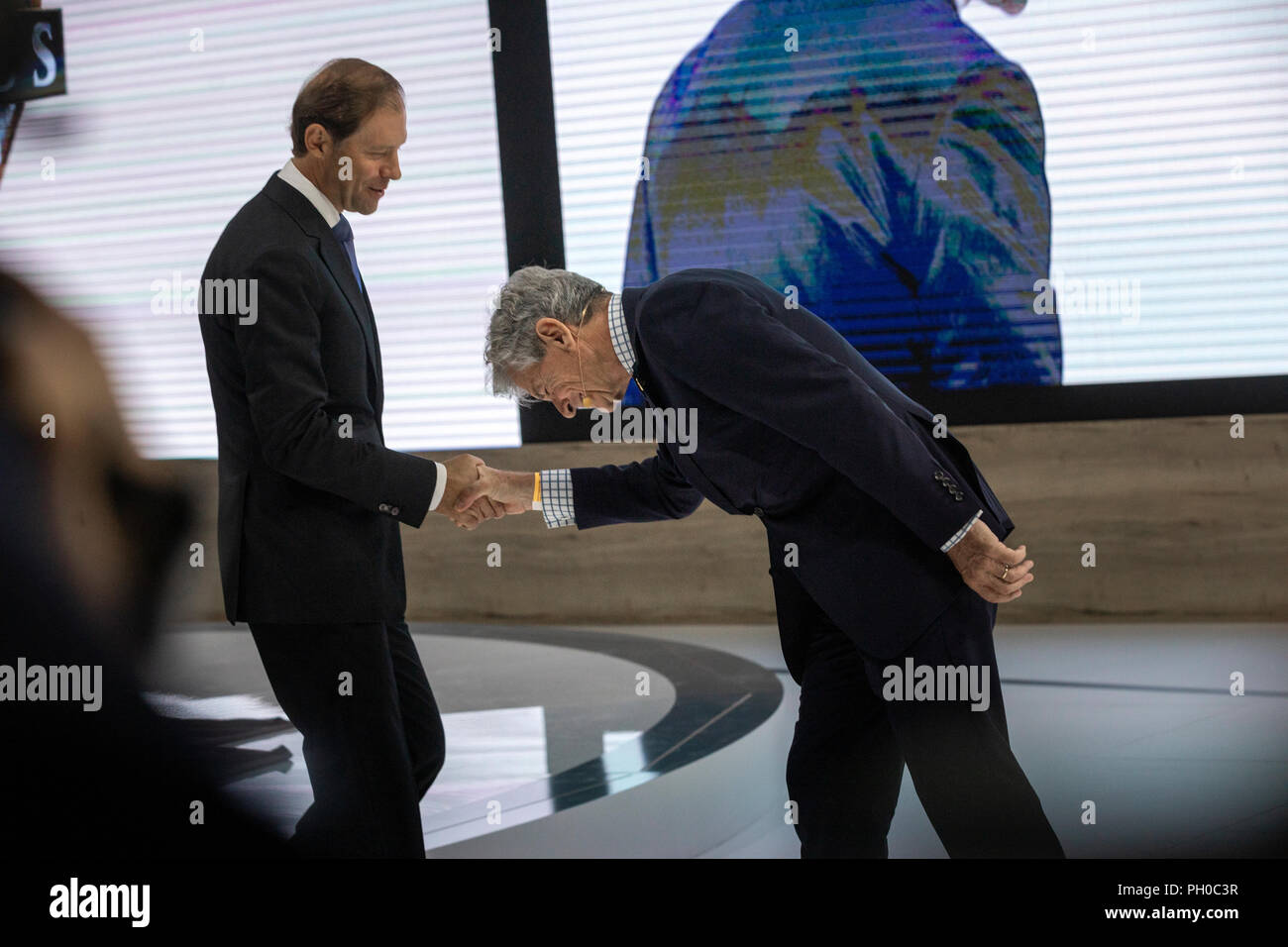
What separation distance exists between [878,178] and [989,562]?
419 cm

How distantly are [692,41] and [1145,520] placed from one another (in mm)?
2923

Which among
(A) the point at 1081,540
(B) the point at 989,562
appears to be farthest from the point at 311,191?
(A) the point at 1081,540

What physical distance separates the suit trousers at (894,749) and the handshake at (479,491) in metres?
0.50

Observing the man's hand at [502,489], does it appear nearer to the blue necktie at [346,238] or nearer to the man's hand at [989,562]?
the blue necktie at [346,238]

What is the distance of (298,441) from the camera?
1658 mm

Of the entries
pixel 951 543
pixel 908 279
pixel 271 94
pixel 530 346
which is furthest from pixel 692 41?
pixel 951 543

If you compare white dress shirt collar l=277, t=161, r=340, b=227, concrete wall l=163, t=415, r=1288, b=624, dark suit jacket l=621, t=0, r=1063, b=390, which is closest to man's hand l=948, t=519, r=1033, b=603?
white dress shirt collar l=277, t=161, r=340, b=227

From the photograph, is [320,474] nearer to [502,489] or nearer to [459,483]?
[459,483]

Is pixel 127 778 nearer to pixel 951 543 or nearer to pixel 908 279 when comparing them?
pixel 951 543

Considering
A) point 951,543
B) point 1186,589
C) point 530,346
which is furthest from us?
point 1186,589

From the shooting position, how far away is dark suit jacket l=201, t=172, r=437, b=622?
5.46 feet

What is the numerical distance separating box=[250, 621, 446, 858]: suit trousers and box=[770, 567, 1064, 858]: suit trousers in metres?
0.57

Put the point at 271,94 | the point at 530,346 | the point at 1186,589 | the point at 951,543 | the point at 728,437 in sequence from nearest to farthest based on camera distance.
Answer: the point at 951,543 < the point at 728,437 < the point at 530,346 < the point at 1186,589 < the point at 271,94

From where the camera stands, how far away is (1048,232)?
17.6ft
